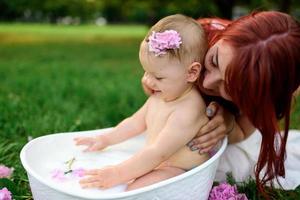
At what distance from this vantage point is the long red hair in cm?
171

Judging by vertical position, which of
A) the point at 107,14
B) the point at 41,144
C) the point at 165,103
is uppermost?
the point at 165,103

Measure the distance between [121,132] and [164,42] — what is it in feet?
2.01

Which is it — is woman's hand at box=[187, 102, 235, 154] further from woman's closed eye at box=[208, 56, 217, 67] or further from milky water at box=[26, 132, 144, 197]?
milky water at box=[26, 132, 144, 197]

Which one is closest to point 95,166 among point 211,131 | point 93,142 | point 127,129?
point 93,142

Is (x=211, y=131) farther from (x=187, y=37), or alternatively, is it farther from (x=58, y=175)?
(x=58, y=175)

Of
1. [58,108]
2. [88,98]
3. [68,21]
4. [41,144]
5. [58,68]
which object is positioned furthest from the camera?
[68,21]

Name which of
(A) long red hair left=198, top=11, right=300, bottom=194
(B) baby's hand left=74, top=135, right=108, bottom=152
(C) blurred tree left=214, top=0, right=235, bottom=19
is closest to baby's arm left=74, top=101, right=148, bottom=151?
(B) baby's hand left=74, top=135, right=108, bottom=152

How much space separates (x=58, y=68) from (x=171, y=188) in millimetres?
4071

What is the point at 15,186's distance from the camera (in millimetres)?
2016

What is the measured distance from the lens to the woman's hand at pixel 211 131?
1.95 m

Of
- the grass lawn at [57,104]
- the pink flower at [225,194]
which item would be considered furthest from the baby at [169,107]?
the grass lawn at [57,104]

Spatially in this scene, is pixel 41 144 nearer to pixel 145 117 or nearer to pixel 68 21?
pixel 145 117

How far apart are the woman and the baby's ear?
0.04 meters

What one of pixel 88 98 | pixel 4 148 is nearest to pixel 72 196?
pixel 4 148
